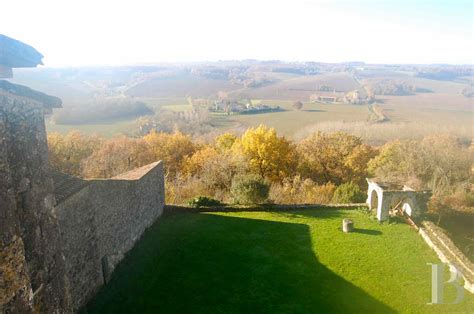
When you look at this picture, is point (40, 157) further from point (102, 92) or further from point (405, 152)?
point (102, 92)

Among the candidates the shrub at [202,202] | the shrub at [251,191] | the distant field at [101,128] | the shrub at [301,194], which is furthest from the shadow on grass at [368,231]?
the distant field at [101,128]

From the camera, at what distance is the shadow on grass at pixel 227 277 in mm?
10875

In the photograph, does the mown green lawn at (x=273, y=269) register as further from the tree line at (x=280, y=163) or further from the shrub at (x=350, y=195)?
the tree line at (x=280, y=163)

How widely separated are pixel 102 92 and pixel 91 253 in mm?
50118

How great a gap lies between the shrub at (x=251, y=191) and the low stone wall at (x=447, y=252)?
7541 mm

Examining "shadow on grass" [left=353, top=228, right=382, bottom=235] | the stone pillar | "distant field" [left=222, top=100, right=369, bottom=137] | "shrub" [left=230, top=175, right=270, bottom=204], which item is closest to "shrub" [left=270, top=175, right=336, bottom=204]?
"shrub" [left=230, top=175, right=270, bottom=204]

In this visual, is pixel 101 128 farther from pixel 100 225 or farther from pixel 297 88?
pixel 297 88

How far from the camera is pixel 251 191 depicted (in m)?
19.5

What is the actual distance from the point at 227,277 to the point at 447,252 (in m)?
8.14

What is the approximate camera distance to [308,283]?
1216cm

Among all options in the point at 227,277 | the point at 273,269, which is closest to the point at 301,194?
the point at 273,269

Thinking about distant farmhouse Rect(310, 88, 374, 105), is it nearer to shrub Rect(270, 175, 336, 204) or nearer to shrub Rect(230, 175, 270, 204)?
shrub Rect(270, 175, 336, 204)

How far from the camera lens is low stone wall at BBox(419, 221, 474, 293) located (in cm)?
1219

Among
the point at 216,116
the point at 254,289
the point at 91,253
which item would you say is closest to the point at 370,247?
the point at 254,289
